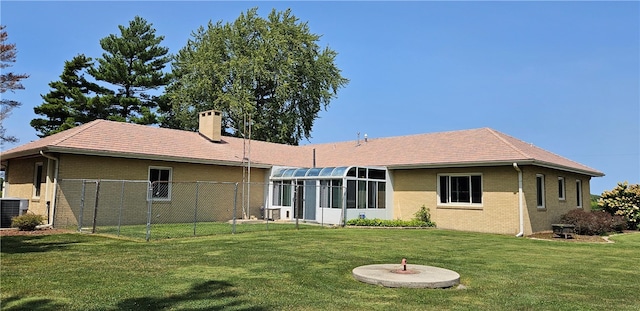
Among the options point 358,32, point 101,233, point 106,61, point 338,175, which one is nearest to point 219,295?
point 101,233

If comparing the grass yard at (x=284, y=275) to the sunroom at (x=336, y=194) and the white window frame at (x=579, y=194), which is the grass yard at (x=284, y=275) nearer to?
the sunroom at (x=336, y=194)

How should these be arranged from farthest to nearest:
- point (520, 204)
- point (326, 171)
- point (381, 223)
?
point (326, 171) < point (381, 223) < point (520, 204)

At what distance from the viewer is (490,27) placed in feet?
44.5

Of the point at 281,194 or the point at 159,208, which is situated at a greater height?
the point at 281,194

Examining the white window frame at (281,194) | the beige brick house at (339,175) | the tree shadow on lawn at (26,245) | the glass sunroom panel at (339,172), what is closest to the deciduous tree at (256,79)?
the beige brick house at (339,175)

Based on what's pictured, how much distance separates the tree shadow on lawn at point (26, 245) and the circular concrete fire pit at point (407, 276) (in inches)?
303

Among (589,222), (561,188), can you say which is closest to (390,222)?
(589,222)

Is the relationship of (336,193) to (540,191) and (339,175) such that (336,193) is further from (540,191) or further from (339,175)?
(540,191)

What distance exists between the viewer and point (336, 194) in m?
19.9

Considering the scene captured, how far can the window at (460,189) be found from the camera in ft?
61.7

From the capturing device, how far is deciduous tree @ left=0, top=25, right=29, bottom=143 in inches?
915

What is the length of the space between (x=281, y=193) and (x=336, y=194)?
13.0ft

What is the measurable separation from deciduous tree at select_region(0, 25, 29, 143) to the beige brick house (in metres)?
4.88

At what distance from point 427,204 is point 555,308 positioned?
14.3 meters
